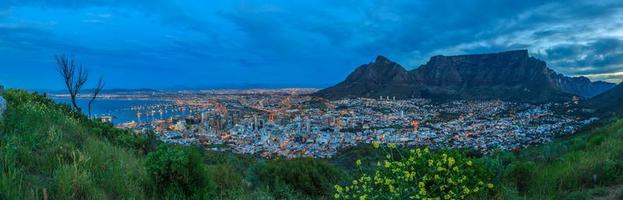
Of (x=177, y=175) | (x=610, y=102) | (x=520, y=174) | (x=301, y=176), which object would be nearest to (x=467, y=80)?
(x=610, y=102)

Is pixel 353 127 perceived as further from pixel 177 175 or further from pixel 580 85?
pixel 580 85

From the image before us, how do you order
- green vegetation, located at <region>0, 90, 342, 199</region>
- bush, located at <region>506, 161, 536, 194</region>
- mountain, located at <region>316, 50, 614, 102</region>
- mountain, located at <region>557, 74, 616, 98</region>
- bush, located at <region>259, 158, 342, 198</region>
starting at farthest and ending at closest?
mountain, located at <region>557, 74, 616, 98</region>, mountain, located at <region>316, 50, 614, 102</region>, bush, located at <region>259, 158, 342, 198</region>, bush, located at <region>506, 161, 536, 194</region>, green vegetation, located at <region>0, 90, 342, 199</region>

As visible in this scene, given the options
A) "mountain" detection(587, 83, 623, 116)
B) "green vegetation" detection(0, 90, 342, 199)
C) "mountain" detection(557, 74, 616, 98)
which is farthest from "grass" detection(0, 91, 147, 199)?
"mountain" detection(557, 74, 616, 98)

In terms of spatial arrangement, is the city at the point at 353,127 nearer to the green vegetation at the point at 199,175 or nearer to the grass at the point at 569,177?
the grass at the point at 569,177

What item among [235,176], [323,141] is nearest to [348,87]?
[323,141]

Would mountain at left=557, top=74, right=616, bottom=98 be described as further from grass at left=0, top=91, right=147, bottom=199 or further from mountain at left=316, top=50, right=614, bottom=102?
grass at left=0, top=91, right=147, bottom=199

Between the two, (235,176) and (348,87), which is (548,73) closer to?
(348,87)
